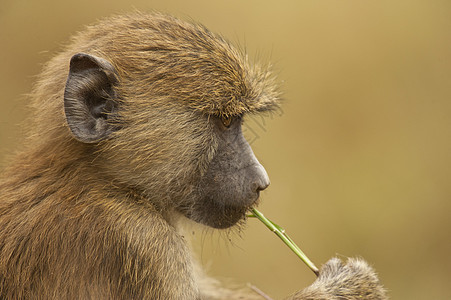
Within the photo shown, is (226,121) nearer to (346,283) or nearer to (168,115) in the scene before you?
(168,115)

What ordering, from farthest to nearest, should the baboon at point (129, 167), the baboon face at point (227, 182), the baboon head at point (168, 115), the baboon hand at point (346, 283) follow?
the baboon hand at point (346, 283), the baboon face at point (227, 182), the baboon head at point (168, 115), the baboon at point (129, 167)

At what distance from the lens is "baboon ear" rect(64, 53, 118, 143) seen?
3.53m

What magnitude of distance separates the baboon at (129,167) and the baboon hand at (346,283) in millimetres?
35

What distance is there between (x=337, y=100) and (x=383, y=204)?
4.46 feet

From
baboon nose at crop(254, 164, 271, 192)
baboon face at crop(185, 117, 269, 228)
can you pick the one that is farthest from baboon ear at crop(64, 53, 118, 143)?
baboon nose at crop(254, 164, 271, 192)

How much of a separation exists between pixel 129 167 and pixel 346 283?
152 centimetres

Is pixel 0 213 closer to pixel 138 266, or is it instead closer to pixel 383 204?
pixel 138 266

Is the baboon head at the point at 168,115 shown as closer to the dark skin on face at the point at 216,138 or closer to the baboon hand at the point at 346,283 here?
the dark skin on face at the point at 216,138

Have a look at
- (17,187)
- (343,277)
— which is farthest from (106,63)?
(343,277)

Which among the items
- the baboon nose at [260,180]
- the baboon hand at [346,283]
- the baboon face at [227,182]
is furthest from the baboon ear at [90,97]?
the baboon hand at [346,283]

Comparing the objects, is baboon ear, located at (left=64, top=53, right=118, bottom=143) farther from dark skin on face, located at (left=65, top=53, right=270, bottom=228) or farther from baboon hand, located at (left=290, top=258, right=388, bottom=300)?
baboon hand, located at (left=290, top=258, right=388, bottom=300)

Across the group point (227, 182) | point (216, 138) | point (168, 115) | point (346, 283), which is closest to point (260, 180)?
point (227, 182)

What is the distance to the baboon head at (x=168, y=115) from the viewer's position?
3637 mm

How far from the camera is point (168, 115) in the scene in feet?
12.1
